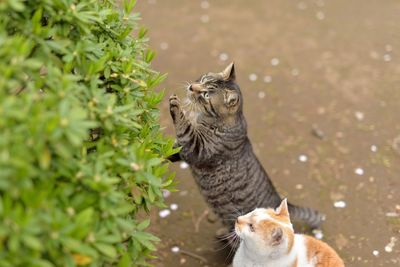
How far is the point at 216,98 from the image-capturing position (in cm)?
412

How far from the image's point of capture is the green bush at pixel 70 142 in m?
2.24

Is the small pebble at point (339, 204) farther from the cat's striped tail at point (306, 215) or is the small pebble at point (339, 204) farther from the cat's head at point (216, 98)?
the cat's head at point (216, 98)

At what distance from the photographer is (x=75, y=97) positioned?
8.41ft

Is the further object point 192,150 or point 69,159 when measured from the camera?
point 192,150

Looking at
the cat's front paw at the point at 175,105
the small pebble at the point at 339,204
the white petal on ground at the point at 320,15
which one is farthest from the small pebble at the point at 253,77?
the cat's front paw at the point at 175,105

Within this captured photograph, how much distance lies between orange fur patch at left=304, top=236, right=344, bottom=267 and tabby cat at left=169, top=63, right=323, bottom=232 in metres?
0.63

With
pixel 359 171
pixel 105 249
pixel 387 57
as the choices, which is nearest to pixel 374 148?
pixel 359 171

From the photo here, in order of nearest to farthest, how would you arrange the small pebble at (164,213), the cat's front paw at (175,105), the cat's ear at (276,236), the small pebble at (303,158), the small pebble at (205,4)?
the cat's ear at (276,236), the cat's front paw at (175,105), the small pebble at (164,213), the small pebble at (303,158), the small pebble at (205,4)

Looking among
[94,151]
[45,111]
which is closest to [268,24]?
[94,151]

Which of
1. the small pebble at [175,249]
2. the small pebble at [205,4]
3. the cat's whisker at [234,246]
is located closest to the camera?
the cat's whisker at [234,246]

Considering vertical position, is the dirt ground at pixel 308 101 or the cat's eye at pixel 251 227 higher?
the cat's eye at pixel 251 227

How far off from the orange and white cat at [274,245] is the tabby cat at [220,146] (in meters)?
0.51

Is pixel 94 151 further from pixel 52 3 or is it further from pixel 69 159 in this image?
pixel 52 3

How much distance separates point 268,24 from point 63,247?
5.82 metres
